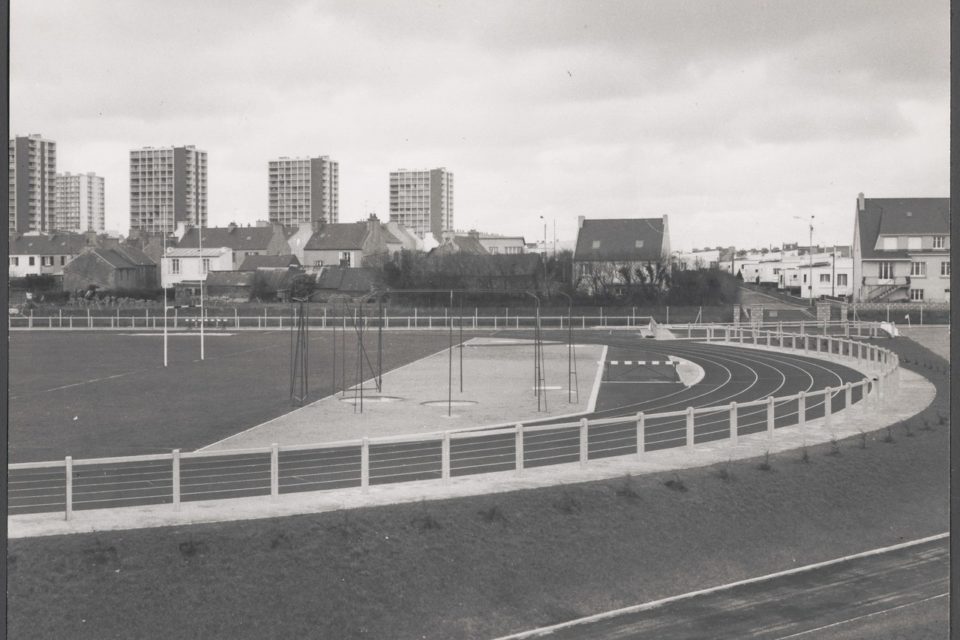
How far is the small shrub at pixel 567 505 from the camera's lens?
15570 mm

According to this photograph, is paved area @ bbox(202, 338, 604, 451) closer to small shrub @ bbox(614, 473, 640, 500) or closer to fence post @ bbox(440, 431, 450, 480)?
fence post @ bbox(440, 431, 450, 480)

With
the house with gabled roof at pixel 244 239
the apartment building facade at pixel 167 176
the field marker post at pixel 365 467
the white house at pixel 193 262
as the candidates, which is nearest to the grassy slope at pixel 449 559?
the field marker post at pixel 365 467

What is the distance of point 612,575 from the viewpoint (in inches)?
560

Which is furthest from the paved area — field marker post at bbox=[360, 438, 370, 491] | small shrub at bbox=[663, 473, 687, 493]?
small shrub at bbox=[663, 473, 687, 493]

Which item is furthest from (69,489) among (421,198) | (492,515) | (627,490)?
(421,198)

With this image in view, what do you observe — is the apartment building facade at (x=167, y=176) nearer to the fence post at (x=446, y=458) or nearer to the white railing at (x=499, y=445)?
the white railing at (x=499, y=445)

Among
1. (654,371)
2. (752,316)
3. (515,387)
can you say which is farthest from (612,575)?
(752,316)

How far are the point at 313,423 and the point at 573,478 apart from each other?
10.4 meters

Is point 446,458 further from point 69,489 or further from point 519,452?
point 69,489

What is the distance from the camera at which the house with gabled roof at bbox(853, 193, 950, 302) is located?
252ft

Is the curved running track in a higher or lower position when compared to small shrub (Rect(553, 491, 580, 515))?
higher

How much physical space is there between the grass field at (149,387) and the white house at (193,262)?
125 feet

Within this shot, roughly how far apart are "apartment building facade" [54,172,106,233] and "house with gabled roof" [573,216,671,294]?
8271 centimetres

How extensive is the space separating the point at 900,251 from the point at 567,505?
7125 centimetres
